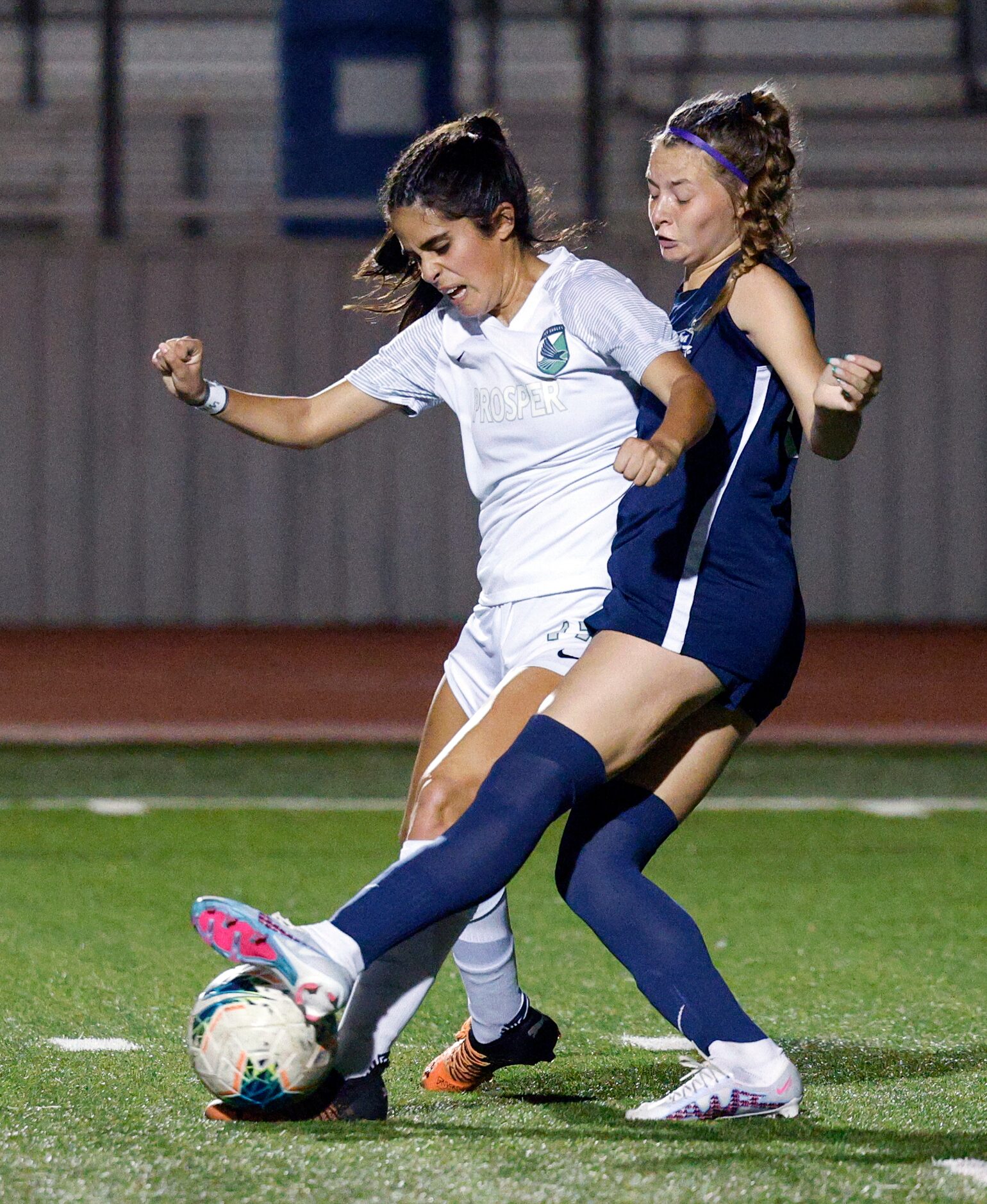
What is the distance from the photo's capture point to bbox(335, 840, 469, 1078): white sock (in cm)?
337

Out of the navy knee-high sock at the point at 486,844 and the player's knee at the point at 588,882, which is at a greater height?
the navy knee-high sock at the point at 486,844

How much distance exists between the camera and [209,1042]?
10.4ft

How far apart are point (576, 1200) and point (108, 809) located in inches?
193

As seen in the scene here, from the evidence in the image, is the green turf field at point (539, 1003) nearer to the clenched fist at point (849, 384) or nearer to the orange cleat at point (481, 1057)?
the orange cleat at point (481, 1057)

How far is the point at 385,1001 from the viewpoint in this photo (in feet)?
11.1

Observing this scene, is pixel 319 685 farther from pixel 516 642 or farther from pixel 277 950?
pixel 277 950

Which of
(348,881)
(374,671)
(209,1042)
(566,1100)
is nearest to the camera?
(209,1042)

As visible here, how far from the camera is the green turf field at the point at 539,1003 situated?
304 centimetres

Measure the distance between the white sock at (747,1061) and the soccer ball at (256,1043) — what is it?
2.15 feet

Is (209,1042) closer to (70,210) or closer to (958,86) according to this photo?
(70,210)

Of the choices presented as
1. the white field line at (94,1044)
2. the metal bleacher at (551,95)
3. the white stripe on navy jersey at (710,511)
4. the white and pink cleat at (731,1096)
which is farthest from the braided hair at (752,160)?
the metal bleacher at (551,95)

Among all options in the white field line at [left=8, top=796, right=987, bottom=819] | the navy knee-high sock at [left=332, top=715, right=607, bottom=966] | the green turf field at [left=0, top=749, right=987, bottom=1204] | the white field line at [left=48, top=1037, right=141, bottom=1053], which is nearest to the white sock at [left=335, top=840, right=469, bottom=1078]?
the green turf field at [left=0, top=749, right=987, bottom=1204]

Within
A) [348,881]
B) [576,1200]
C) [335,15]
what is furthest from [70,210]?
[576,1200]

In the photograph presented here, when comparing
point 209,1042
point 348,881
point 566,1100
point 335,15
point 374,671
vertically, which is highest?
point 335,15
